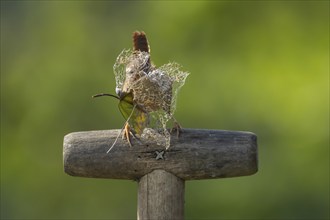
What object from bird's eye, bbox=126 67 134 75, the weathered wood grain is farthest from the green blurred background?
bird's eye, bbox=126 67 134 75

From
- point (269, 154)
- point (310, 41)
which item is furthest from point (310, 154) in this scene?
point (310, 41)

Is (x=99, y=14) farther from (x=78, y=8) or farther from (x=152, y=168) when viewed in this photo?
(x=152, y=168)

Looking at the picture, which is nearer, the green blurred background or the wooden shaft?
the wooden shaft

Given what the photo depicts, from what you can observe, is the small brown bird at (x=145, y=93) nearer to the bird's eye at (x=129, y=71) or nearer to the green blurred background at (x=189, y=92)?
the bird's eye at (x=129, y=71)

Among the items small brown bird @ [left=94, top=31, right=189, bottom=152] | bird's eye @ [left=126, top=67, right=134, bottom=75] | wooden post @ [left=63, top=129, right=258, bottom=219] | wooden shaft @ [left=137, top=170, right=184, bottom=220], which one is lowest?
wooden shaft @ [left=137, top=170, right=184, bottom=220]

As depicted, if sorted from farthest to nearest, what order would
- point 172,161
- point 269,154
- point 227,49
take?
point 227,49 < point 269,154 < point 172,161

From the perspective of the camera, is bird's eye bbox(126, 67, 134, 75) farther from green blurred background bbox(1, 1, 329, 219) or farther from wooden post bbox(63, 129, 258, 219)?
green blurred background bbox(1, 1, 329, 219)
